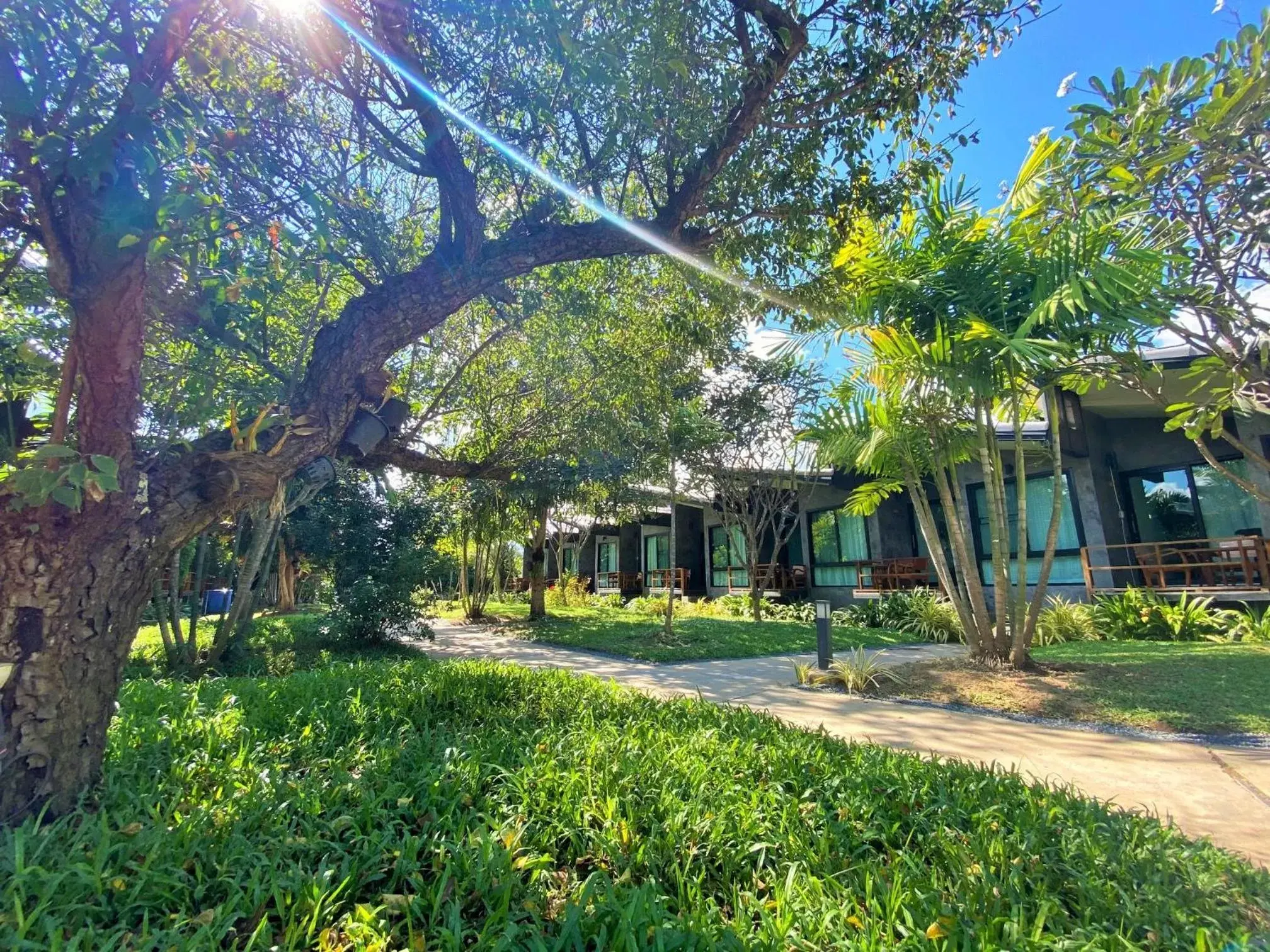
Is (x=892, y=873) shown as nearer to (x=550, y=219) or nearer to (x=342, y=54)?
(x=550, y=219)

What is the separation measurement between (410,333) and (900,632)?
11134 mm

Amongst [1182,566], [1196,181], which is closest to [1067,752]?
[1196,181]

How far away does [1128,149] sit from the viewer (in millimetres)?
4543

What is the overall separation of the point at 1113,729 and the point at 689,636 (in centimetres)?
720

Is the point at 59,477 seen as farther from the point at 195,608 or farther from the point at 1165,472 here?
the point at 1165,472

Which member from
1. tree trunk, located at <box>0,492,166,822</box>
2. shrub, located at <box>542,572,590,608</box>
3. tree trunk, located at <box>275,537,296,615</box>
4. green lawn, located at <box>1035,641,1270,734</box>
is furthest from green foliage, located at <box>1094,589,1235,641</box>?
tree trunk, located at <box>275,537,296,615</box>

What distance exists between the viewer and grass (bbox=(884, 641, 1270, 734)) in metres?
4.77

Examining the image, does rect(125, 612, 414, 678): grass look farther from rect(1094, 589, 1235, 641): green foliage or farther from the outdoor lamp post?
rect(1094, 589, 1235, 641): green foliage

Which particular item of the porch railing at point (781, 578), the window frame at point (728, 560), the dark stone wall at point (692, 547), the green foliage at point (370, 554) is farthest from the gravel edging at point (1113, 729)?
the dark stone wall at point (692, 547)

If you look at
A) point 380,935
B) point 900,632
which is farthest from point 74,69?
point 900,632

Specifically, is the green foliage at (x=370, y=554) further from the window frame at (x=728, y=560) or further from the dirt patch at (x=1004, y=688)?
the window frame at (x=728, y=560)

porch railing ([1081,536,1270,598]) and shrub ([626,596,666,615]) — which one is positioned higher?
porch railing ([1081,536,1270,598])

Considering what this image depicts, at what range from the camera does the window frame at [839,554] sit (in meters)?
15.6

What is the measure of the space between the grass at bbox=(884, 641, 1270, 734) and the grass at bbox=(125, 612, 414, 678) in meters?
7.50
